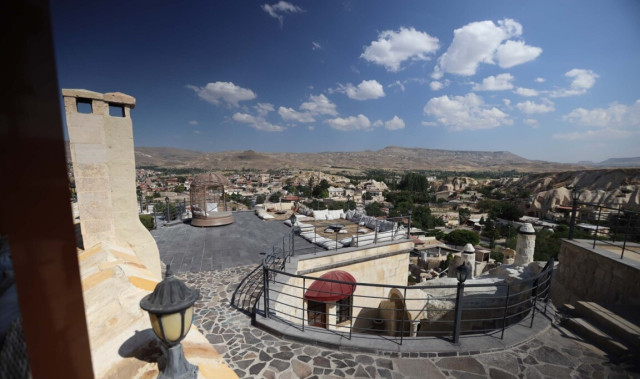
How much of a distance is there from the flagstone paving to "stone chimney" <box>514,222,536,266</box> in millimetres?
5459

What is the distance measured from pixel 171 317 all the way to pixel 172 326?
4.2 inches

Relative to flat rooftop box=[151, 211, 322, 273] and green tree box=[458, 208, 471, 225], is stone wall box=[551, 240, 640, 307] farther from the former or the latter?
green tree box=[458, 208, 471, 225]

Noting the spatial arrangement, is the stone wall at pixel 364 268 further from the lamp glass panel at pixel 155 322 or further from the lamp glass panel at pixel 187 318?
the lamp glass panel at pixel 155 322

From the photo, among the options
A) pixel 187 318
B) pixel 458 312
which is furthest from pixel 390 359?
pixel 187 318

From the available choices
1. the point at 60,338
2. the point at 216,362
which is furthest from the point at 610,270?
the point at 60,338

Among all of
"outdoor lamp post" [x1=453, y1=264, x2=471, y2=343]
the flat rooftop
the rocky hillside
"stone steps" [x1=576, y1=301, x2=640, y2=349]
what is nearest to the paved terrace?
"outdoor lamp post" [x1=453, y1=264, x2=471, y2=343]

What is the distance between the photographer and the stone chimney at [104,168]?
4.77 m

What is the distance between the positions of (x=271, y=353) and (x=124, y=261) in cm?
283

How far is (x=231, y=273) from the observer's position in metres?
8.16

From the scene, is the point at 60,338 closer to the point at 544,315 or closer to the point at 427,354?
the point at 427,354

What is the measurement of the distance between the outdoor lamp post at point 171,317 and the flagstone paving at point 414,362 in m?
1.96

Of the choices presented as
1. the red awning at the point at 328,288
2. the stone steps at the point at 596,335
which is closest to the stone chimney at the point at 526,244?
the stone steps at the point at 596,335

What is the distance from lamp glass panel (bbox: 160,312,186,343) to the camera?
2380 mm

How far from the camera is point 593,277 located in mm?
7191
